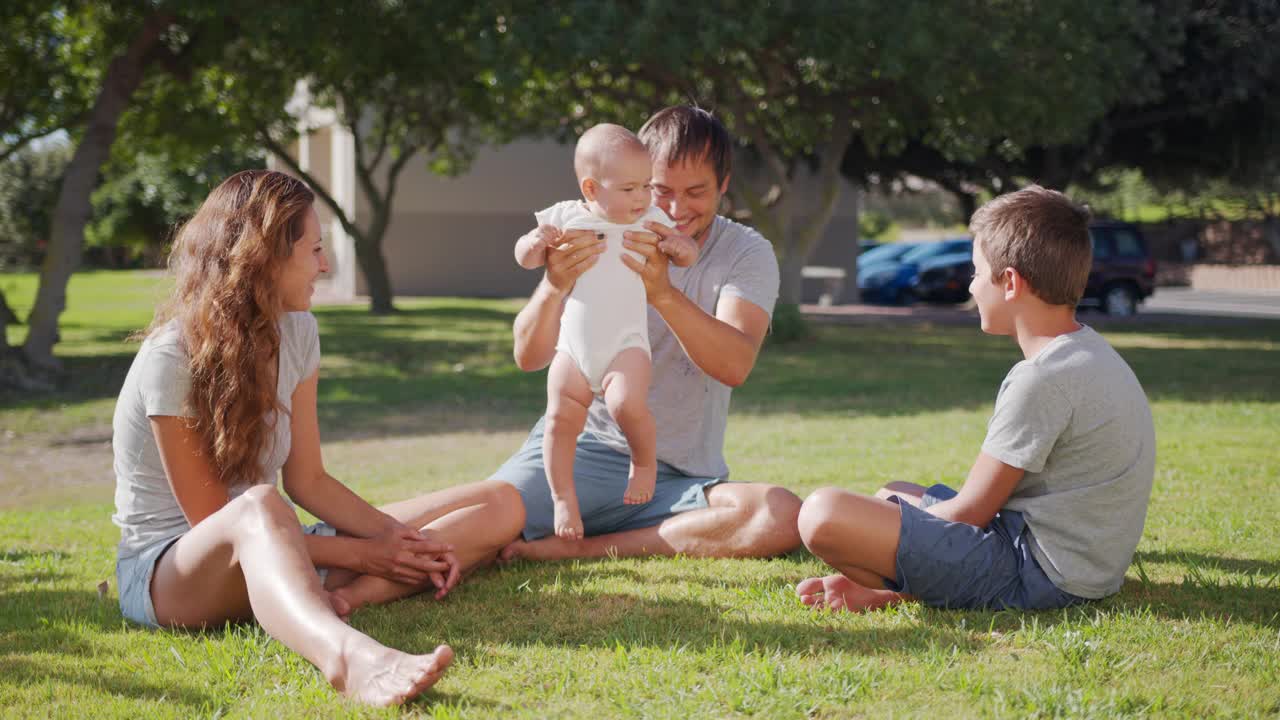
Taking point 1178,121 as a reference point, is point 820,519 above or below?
below

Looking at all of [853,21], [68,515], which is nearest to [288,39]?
[853,21]

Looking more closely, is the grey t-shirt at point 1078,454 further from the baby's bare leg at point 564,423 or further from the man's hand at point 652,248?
the baby's bare leg at point 564,423

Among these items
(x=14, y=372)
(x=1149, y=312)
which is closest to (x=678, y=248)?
(x=14, y=372)

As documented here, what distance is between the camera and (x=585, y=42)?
1358cm

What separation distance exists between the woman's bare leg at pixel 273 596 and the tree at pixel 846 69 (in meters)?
10.9

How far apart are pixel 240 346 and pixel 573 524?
1184 millimetres

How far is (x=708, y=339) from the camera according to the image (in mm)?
4082

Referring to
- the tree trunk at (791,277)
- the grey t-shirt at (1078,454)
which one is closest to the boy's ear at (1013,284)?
the grey t-shirt at (1078,454)

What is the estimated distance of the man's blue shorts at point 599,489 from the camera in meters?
4.50

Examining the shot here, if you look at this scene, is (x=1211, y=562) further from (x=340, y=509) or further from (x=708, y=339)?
(x=340, y=509)

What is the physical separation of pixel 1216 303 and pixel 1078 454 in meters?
29.5

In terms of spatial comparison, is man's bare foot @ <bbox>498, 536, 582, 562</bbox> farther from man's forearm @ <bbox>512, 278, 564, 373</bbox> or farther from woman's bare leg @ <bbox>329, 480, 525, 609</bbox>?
man's forearm @ <bbox>512, 278, 564, 373</bbox>

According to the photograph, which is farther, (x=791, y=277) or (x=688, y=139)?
(x=791, y=277)

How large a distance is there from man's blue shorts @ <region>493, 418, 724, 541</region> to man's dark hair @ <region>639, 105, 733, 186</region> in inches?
43.7
